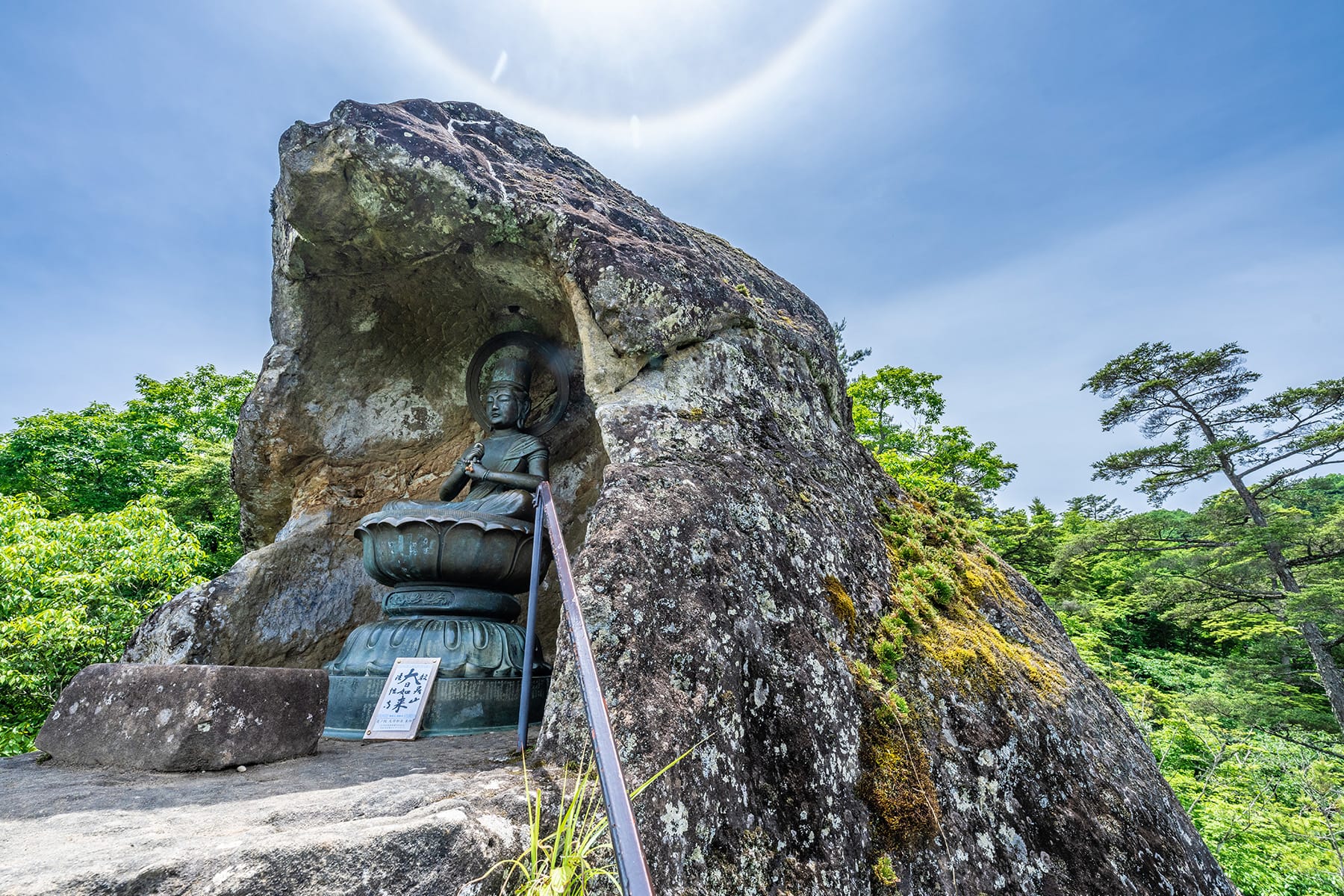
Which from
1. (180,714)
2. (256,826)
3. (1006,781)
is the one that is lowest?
(1006,781)

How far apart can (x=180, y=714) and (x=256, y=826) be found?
1.10 metres

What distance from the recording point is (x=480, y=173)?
3973mm

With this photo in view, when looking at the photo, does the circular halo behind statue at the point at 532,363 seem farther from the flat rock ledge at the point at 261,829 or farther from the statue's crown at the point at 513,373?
the flat rock ledge at the point at 261,829

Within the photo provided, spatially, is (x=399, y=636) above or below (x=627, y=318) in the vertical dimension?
below

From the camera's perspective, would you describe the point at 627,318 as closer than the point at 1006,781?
No

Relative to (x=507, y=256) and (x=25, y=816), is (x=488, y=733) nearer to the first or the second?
(x=25, y=816)

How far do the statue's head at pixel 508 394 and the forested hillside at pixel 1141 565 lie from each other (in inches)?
247

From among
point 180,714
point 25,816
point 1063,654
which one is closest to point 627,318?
point 180,714

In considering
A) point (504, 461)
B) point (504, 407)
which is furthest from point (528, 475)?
point (504, 407)

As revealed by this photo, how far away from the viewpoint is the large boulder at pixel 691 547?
2.26m

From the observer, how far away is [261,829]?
164cm

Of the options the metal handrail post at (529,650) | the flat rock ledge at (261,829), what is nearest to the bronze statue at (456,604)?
the metal handrail post at (529,650)

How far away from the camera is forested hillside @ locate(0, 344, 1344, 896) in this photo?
8398 millimetres

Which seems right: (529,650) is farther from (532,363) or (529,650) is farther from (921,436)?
(921,436)
